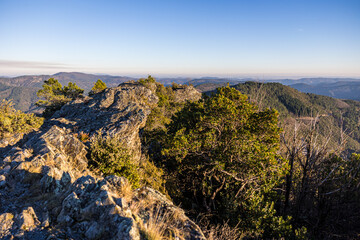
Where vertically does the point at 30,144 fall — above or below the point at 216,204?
above

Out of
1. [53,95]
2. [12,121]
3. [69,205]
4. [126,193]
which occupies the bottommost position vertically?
[126,193]

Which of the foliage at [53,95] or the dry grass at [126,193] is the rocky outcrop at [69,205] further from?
the foliage at [53,95]

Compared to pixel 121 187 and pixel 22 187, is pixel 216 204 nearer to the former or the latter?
pixel 121 187

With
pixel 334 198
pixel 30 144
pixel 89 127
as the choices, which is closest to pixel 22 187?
pixel 30 144

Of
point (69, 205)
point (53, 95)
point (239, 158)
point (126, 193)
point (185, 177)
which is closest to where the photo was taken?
point (69, 205)

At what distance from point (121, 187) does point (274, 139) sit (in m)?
10.6

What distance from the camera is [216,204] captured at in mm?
13773

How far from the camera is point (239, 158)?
448 inches

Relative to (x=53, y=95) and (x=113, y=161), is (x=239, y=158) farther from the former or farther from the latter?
(x=53, y=95)

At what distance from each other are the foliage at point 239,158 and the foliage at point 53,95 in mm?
40861

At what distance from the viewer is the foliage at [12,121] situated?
51.4 ft

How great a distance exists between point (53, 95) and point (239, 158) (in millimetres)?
50887

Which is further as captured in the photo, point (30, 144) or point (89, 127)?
point (89, 127)

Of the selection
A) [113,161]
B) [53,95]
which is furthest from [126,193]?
[53,95]
